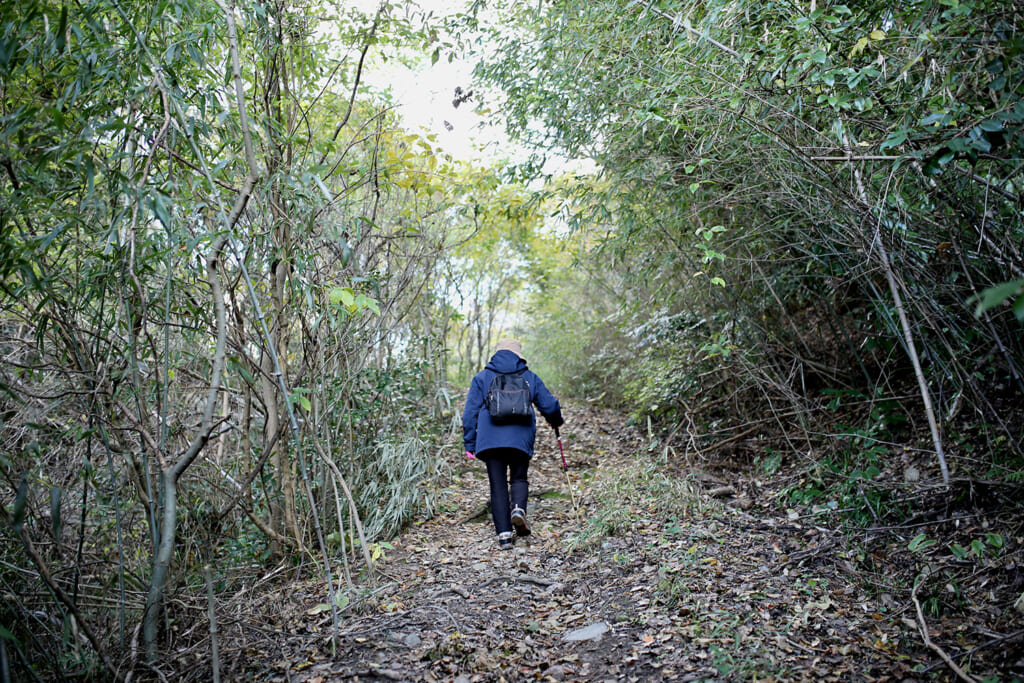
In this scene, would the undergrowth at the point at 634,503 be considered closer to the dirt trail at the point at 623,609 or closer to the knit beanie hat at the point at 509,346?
the dirt trail at the point at 623,609

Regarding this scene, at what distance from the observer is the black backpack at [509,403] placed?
15.6ft

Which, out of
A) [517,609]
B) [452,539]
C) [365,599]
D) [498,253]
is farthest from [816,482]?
[498,253]

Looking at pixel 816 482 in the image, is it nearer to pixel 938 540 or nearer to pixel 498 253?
pixel 938 540

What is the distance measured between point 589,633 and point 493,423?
1.85 metres

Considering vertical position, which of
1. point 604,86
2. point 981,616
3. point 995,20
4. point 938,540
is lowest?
point 981,616

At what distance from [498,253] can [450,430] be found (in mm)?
3447

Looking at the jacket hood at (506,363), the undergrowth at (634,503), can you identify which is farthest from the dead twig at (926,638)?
the jacket hood at (506,363)

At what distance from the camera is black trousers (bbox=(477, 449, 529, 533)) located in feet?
15.7

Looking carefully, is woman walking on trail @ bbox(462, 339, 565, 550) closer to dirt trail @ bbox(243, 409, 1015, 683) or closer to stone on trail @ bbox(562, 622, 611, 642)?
dirt trail @ bbox(243, 409, 1015, 683)

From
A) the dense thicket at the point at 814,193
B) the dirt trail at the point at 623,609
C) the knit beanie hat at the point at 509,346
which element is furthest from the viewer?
the knit beanie hat at the point at 509,346

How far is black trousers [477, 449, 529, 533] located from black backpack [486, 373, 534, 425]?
0.24 m

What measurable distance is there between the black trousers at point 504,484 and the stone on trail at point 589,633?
4.88ft

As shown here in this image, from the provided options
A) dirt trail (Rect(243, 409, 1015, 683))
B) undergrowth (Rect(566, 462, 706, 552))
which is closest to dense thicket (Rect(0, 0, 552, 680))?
dirt trail (Rect(243, 409, 1015, 683))

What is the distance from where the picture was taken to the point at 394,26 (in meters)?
4.74
